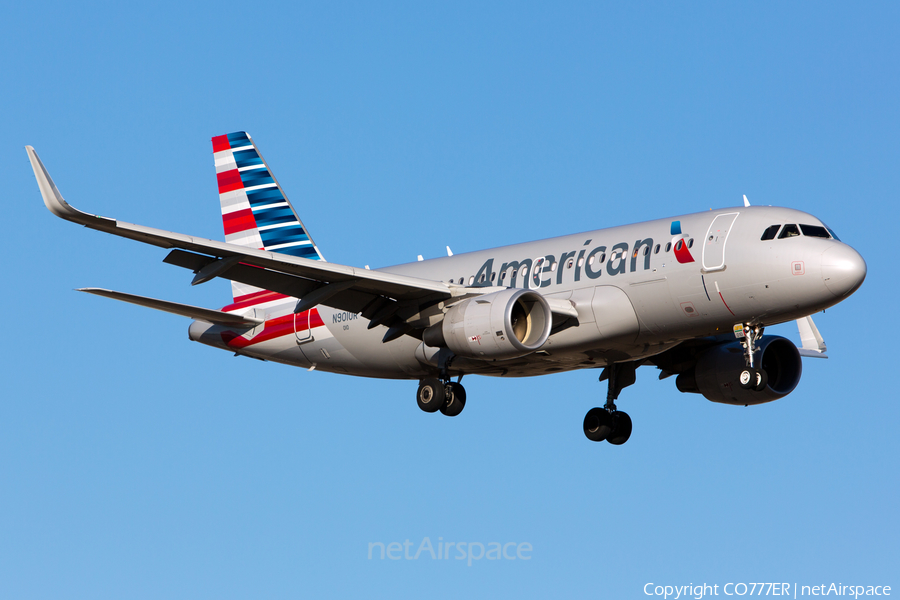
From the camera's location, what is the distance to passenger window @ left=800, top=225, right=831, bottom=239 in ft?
92.7

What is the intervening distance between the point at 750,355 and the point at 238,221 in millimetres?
19067

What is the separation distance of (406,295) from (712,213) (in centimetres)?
823

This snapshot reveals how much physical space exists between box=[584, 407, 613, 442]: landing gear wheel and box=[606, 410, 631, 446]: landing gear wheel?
12 cm

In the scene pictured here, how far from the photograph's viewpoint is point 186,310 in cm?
3325

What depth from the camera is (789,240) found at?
28.1m

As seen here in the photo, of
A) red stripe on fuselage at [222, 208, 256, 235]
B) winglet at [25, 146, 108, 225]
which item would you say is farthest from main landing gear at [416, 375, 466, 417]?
winglet at [25, 146, 108, 225]

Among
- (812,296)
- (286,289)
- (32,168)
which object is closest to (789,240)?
(812,296)

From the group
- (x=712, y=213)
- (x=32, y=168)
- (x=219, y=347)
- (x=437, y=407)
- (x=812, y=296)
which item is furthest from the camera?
(x=219, y=347)

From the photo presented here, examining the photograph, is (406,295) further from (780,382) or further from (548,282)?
(780,382)

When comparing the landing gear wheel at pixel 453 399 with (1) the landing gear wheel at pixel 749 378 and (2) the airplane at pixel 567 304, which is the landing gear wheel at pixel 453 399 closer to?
(2) the airplane at pixel 567 304

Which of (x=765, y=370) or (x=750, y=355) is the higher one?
(x=765, y=370)

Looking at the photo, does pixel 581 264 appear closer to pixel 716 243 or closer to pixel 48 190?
pixel 716 243

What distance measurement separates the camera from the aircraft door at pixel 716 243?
28.5 meters

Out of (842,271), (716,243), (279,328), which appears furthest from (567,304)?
(279,328)
